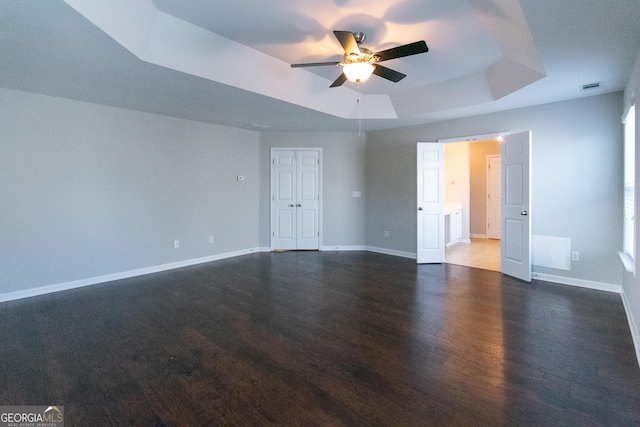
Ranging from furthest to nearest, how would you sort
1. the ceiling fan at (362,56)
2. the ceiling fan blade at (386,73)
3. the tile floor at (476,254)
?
1. the tile floor at (476,254)
2. the ceiling fan blade at (386,73)
3. the ceiling fan at (362,56)

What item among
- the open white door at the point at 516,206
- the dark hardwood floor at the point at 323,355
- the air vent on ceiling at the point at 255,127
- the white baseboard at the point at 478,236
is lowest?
the dark hardwood floor at the point at 323,355

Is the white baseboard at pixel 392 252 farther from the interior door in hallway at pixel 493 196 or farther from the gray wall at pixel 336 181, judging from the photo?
the interior door in hallway at pixel 493 196

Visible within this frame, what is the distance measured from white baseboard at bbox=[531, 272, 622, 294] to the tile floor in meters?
0.61

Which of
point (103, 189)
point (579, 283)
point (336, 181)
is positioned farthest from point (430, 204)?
point (103, 189)

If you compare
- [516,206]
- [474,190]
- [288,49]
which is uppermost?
[288,49]

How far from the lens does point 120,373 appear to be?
2.09m

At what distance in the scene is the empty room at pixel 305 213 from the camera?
6.41 ft

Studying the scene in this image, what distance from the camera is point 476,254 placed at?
5.97 metres

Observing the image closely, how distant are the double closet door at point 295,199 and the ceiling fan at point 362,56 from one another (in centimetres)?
324

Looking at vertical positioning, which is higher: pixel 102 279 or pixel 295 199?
A: pixel 295 199

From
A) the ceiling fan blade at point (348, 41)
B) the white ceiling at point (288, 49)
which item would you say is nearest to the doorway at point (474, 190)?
the white ceiling at point (288, 49)

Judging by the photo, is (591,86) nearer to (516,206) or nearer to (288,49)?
(516,206)

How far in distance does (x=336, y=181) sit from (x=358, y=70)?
359 cm

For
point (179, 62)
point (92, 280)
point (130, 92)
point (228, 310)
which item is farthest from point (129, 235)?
point (179, 62)
